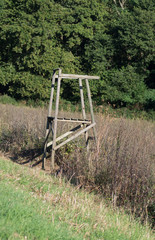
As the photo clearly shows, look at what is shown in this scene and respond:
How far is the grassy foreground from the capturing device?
3650 millimetres

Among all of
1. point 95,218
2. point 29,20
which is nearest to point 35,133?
point 95,218

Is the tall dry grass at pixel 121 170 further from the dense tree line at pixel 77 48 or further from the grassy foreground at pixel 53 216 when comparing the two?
the dense tree line at pixel 77 48

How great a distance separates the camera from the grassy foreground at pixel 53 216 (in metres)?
3.65

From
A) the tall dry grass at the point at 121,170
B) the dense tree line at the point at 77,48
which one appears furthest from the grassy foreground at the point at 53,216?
the dense tree line at the point at 77,48

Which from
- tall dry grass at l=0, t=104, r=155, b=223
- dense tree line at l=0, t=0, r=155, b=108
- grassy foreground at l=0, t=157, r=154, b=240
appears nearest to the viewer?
grassy foreground at l=0, t=157, r=154, b=240

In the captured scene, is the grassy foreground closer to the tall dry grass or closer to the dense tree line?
the tall dry grass

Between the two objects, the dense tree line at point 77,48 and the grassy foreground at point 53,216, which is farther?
the dense tree line at point 77,48

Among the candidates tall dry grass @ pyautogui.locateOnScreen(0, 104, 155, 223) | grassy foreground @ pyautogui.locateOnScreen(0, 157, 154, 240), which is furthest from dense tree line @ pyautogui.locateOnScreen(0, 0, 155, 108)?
grassy foreground @ pyautogui.locateOnScreen(0, 157, 154, 240)

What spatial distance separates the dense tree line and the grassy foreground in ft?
70.8

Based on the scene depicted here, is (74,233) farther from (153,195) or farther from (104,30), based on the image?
(104,30)

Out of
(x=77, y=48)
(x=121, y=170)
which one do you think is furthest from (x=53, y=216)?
(x=77, y=48)

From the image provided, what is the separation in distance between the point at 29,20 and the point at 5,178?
22950mm

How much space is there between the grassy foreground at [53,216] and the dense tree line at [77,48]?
21.6m

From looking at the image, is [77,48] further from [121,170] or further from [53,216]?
[53,216]
